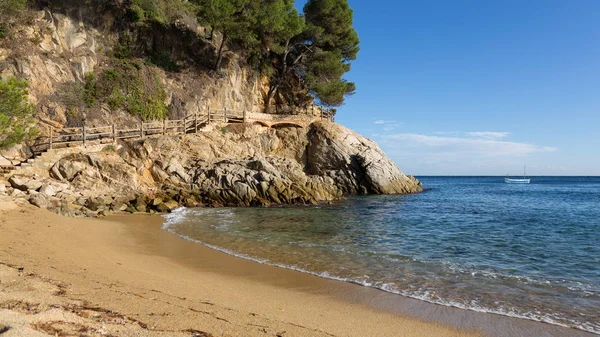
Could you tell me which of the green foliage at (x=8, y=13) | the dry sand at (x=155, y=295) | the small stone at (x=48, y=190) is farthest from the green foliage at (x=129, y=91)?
the dry sand at (x=155, y=295)

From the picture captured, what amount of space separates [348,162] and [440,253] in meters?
23.2

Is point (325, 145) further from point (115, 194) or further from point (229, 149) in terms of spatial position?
point (115, 194)

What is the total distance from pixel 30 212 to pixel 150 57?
75.5ft

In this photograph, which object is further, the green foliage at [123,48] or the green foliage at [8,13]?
the green foliage at [123,48]

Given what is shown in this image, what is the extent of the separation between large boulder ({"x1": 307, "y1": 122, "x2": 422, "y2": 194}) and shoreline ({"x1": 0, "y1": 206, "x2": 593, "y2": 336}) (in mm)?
24702

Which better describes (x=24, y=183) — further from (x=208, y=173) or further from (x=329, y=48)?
(x=329, y=48)

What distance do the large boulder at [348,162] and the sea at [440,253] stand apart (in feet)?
43.9

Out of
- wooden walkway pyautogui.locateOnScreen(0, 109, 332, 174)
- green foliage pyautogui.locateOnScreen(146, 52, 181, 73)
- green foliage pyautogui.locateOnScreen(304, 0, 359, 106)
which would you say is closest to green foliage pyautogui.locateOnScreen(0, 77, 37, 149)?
wooden walkway pyautogui.locateOnScreen(0, 109, 332, 174)

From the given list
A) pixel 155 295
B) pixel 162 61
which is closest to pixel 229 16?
pixel 162 61

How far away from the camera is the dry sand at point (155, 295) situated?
12.5 ft

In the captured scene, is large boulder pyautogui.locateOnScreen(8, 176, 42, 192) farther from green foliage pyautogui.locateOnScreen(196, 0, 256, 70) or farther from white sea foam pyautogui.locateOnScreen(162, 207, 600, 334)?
green foliage pyautogui.locateOnScreen(196, 0, 256, 70)

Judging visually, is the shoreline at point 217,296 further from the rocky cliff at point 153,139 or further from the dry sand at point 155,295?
the rocky cliff at point 153,139

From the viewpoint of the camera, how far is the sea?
22.9 feet

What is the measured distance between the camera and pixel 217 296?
6125 mm
